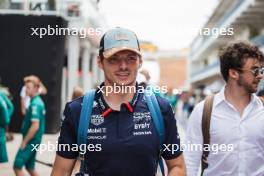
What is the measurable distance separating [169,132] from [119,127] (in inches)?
11.4

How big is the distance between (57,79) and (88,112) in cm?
1524

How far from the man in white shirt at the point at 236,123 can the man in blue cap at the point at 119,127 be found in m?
0.92

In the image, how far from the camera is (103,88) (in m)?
3.11

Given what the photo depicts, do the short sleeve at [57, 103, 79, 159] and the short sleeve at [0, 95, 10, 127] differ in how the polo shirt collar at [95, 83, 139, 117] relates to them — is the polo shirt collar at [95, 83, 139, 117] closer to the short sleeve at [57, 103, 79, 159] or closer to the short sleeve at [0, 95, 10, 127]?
the short sleeve at [57, 103, 79, 159]

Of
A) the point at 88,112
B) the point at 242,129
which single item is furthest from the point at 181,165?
the point at 242,129

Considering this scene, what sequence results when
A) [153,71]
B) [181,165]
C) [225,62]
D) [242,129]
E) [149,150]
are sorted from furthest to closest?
[153,71] < [225,62] < [242,129] < [181,165] < [149,150]

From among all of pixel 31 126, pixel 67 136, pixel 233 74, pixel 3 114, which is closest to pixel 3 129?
pixel 3 114

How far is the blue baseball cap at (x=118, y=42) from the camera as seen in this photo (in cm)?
294

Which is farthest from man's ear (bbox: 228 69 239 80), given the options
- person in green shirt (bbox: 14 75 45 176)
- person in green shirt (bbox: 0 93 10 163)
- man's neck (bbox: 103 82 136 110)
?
person in green shirt (bbox: 0 93 10 163)

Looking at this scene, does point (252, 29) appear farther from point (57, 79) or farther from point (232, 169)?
point (232, 169)

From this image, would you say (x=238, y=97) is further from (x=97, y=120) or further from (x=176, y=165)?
(x=97, y=120)

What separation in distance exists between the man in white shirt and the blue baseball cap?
3.99 feet

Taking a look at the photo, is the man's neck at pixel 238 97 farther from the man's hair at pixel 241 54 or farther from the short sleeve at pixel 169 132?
the short sleeve at pixel 169 132

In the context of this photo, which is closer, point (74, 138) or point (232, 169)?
point (74, 138)
